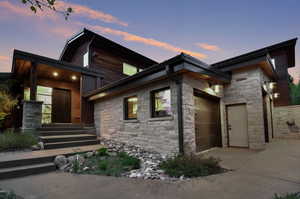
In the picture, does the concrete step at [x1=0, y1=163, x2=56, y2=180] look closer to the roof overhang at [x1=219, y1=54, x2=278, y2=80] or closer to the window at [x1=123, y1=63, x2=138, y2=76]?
the roof overhang at [x1=219, y1=54, x2=278, y2=80]

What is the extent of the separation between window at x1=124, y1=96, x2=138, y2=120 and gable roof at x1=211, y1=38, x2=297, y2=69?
408cm

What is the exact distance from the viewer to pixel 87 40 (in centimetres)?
1045

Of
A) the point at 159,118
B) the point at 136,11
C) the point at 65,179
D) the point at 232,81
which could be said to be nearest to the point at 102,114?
the point at 159,118

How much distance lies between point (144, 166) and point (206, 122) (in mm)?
3541

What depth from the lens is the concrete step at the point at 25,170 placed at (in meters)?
3.82

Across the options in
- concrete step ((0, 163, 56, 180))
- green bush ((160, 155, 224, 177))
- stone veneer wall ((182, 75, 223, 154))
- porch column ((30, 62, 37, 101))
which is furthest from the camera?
porch column ((30, 62, 37, 101))

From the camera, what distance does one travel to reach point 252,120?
6488mm

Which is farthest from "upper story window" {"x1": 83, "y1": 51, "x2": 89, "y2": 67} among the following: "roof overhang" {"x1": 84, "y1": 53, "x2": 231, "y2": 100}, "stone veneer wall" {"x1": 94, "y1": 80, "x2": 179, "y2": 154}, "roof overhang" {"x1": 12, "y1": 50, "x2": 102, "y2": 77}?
"roof overhang" {"x1": 84, "y1": 53, "x2": 231, "y2": 100}

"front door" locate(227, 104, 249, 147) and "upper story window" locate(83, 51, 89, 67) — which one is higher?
"upper story window" locate(83, 51, 89, 67)

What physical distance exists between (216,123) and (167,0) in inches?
260

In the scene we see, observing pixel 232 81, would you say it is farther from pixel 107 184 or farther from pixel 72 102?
pixel 72 102

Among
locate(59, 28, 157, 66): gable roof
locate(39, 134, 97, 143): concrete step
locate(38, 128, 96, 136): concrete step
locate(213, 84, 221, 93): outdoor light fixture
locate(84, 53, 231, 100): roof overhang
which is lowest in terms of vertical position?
locate(39, 134, 97, 143): concrete step

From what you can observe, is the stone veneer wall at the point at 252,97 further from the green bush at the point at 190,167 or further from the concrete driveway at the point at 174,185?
the green bush at the point at 190,167

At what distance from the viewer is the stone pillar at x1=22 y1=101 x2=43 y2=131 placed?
6.46 m
